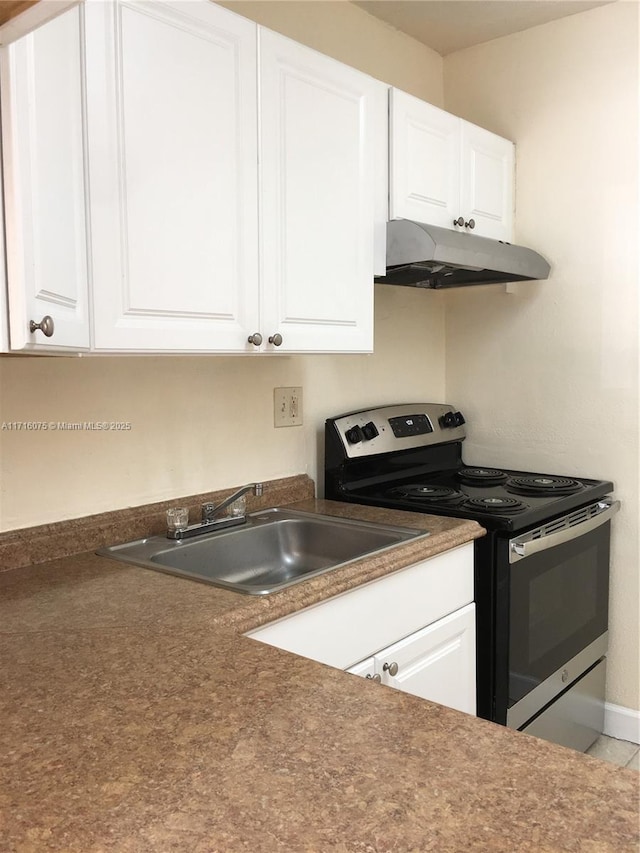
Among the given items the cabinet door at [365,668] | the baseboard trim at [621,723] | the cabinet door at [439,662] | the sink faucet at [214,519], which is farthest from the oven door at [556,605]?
the sink faucet at [214,519]

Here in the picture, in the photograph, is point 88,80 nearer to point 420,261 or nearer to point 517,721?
point 420,261

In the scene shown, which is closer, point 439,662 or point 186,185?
point 186,185

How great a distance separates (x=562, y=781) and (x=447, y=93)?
2663mm

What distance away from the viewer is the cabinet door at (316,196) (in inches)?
65.8

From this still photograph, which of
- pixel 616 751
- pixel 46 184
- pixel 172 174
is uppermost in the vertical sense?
pixel 172 174

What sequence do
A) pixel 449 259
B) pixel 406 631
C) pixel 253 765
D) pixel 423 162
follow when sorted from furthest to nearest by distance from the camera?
pixel 423 162
pixel 449 259
pixel 406 631
pixel 253 765

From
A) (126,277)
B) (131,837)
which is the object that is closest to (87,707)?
(131,837)

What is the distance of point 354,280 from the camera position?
191 cm

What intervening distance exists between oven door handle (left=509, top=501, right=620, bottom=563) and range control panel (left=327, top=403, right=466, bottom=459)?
0.60 m

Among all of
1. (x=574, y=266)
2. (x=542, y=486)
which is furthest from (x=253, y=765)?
(x=574, y=266)

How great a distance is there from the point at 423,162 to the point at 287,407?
83cm

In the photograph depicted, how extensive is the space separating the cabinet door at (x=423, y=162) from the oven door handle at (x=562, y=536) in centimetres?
96

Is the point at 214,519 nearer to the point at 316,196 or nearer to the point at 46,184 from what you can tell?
the point at 316,196

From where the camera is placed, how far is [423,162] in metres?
2.15
